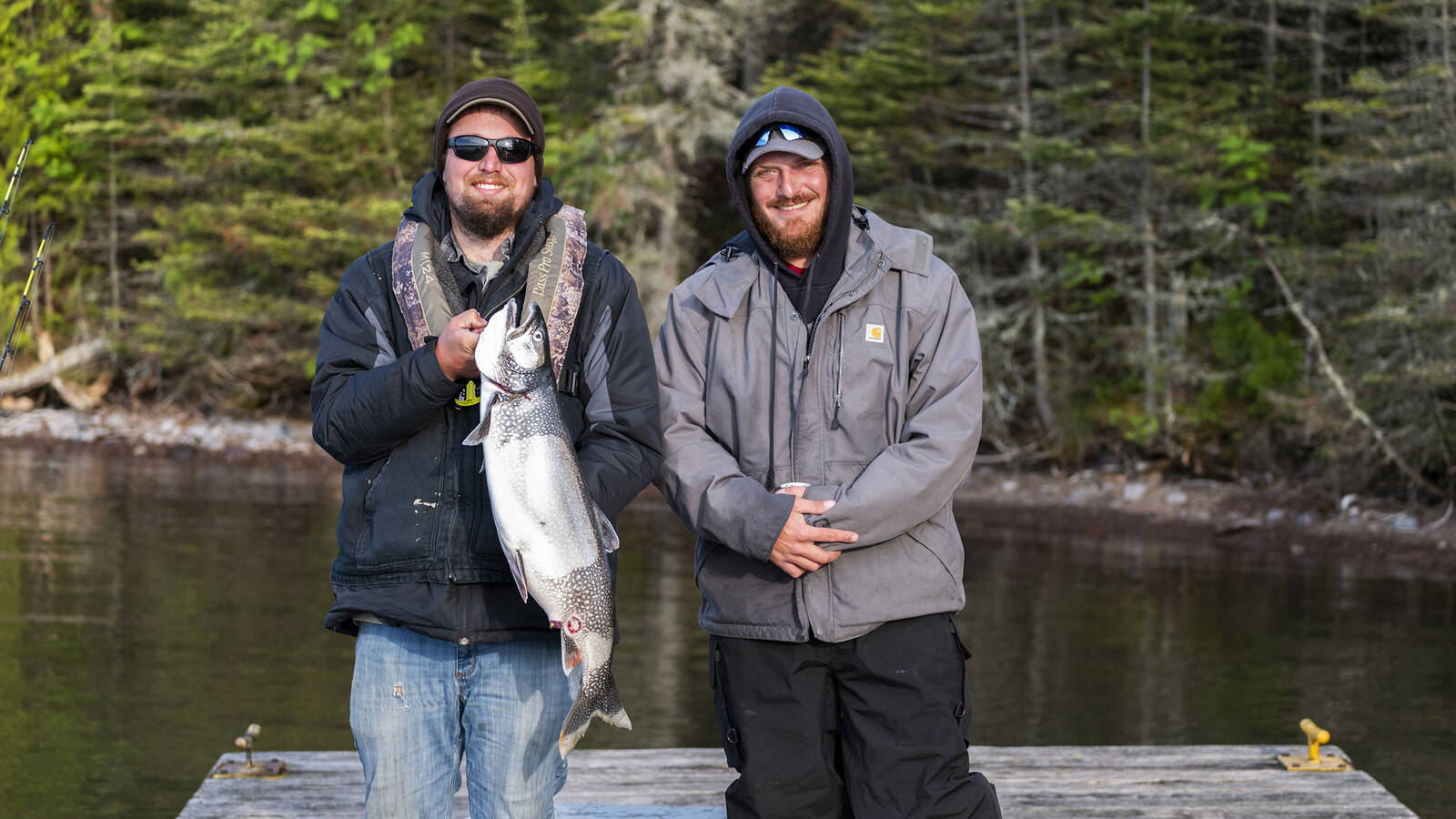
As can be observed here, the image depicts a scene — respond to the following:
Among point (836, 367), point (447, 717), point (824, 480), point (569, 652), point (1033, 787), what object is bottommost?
point (1033, 787)

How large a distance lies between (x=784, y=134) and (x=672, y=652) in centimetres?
729

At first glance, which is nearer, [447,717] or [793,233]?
[447,717]

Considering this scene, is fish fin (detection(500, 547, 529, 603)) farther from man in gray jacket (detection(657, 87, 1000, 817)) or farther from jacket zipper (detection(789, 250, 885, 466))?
jacket zipper (detection(789, 250, 885, 466))

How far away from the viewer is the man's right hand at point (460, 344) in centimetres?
336

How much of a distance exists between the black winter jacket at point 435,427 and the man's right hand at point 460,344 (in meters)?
0.05

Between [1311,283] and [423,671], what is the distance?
58.2 feet

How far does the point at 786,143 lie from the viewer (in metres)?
3.87

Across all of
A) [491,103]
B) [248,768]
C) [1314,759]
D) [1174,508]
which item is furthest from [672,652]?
[1174,508]

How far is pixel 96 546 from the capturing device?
567 inches

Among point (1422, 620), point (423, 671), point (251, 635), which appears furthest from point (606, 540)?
point (1422, 620)

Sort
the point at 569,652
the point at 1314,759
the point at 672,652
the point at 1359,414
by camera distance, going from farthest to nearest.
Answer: the point at 1359,414, the point at 672,652, the point at 1314,759, the point at 569,652

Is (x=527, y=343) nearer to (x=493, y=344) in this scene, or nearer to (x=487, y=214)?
(x=493, y=344)

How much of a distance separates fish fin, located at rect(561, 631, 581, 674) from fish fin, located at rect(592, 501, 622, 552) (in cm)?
24

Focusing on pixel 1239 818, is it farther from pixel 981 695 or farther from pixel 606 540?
pixel 981 695
